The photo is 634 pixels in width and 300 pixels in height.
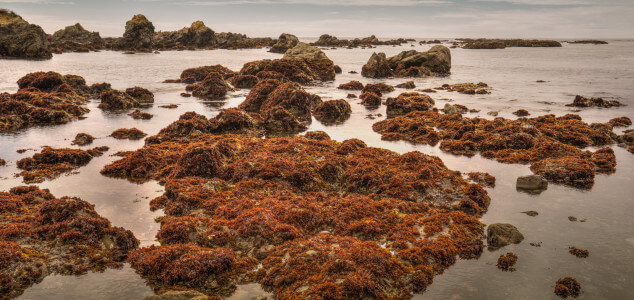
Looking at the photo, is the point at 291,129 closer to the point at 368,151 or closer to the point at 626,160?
the point at 368,151

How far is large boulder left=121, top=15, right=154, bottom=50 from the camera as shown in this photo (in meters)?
76.9

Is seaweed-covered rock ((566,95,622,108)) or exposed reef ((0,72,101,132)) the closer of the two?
exposed reef ((0,72,101,132))

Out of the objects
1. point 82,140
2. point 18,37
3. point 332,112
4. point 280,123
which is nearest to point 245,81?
point 332,112

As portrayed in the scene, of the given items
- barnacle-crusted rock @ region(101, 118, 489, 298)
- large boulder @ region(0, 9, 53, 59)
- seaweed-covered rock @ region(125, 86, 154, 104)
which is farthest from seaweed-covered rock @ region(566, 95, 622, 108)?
large boulder @ region(0, 9, 53, 59)

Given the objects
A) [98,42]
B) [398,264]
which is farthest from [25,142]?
[98,42]

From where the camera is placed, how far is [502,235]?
778cm

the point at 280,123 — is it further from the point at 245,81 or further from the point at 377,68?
the point at 377,68

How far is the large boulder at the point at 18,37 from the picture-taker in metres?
47.5

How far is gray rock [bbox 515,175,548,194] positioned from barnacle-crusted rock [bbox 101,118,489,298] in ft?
5.65

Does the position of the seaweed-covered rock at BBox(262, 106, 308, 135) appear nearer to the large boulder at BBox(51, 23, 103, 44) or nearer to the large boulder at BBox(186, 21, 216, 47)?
the large boulder at BBox(186, 21, 216, 47)

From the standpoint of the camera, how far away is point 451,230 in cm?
Result: 796

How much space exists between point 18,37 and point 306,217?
59.6 meters

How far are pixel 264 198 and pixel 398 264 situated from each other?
4.16 m

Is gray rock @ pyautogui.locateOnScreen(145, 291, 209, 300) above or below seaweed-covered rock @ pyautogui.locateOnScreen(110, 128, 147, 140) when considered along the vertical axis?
below
